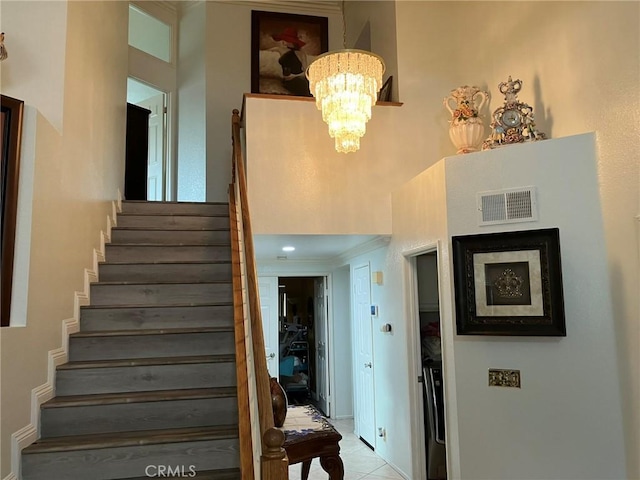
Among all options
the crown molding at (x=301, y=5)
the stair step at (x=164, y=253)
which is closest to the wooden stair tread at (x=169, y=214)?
the stair step at (x=164, y=253)

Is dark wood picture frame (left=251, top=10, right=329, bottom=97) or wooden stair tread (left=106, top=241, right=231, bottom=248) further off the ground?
dark wood picture frame (left=251, top=10, right=329, bottom=97)

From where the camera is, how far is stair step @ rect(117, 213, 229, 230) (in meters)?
4.55

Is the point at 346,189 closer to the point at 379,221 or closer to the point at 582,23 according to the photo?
the point at 379,221

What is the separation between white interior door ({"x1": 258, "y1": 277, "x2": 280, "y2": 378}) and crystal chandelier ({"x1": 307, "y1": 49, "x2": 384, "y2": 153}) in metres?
3.68

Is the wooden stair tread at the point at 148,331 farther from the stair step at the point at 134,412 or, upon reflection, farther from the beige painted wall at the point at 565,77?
the beige painted wall at the point at 565,77

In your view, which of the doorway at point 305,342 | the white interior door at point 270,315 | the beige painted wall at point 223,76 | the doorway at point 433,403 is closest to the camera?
the doorway at point 433,403

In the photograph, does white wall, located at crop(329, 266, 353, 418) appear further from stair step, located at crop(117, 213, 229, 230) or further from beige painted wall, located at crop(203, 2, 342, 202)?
stair step, located at crop(117, 213, 229, 230)

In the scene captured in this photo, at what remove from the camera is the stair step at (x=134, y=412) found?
8.95 ft

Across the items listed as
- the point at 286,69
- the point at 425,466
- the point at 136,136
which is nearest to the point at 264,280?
the point at 136,136

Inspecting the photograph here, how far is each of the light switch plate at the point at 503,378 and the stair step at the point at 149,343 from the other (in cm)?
177

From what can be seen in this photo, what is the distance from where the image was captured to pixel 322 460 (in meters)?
3.61

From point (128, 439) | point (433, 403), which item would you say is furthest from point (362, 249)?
point (128, 439)

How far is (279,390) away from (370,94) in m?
2.20

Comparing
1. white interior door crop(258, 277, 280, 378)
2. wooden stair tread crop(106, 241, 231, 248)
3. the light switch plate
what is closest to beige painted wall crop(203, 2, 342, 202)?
white interior door crop(258, 277, 280, 378)
